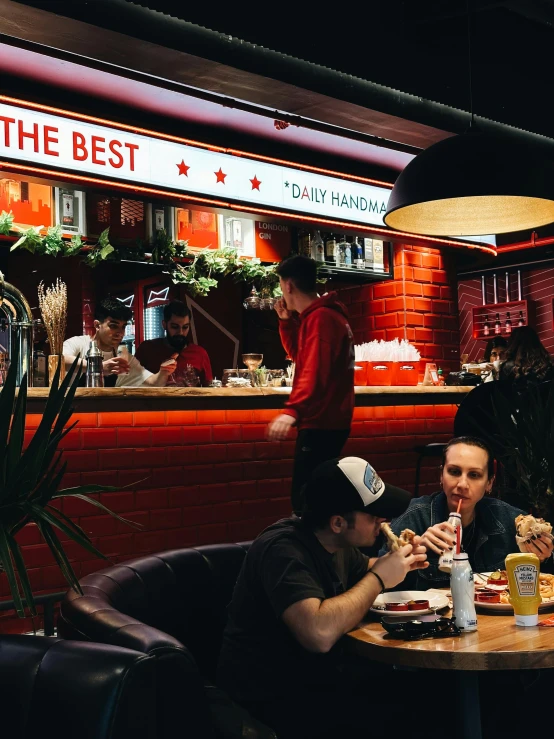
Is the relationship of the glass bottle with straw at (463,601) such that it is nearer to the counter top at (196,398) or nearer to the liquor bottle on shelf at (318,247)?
the counter top at (196,398)

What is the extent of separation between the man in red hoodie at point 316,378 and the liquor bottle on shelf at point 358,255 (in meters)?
2.40

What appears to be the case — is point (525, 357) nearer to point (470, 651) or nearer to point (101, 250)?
point (101, 250)

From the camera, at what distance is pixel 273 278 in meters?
6.55

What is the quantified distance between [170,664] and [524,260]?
1113 cm

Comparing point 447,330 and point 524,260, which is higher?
point 524,260

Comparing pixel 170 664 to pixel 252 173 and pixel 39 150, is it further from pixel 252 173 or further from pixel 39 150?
pixel 252 173

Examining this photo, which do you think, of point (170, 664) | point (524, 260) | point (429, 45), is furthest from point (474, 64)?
point (524, 260)

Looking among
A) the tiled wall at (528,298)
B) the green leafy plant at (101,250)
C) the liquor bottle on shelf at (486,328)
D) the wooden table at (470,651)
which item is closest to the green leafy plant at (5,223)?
the green leafy plant at (101,250)

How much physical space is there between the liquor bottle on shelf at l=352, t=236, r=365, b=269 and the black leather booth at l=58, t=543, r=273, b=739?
440cm

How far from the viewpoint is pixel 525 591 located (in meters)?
2.13

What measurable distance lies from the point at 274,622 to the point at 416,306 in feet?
17.4

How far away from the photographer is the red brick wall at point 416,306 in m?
7.17

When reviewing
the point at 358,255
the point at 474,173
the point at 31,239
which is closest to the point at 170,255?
the point at 31,239

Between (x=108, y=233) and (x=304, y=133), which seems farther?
(x=304, y=133)
